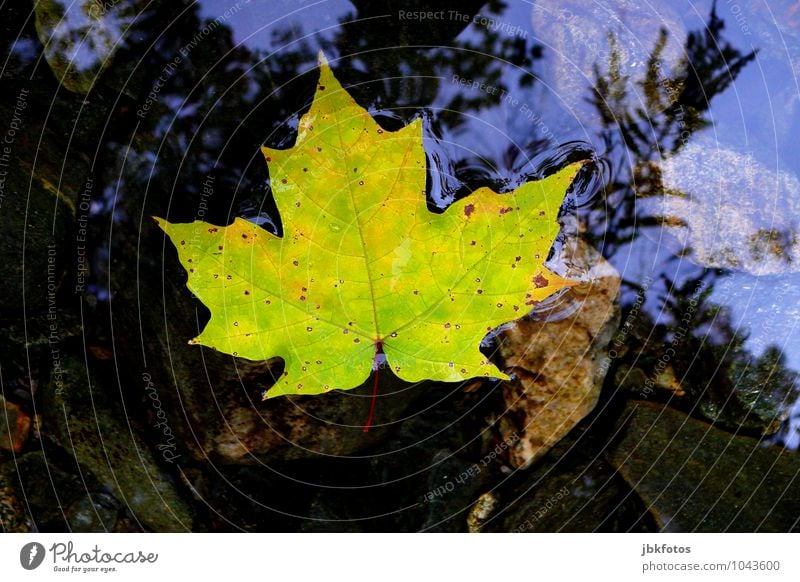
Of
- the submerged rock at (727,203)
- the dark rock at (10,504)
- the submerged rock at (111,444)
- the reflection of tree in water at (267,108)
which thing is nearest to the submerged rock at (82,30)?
the reflection of tree in water at (267,108)

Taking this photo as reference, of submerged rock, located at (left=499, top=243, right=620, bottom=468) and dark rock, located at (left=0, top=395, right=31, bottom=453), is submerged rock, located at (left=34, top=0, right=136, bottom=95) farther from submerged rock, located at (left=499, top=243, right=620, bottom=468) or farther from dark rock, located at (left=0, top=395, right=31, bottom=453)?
submerged rock, located at (left=499, top=243, right=620, bottom=468)

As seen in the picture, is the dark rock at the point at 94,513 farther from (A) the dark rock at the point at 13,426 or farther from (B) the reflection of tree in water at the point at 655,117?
(B) the reflection of tree in water at the point at 655,117

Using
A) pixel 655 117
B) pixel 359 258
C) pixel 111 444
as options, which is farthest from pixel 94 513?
pixel 655 117

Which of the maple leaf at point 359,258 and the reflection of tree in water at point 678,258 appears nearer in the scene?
the maple leaf at point 359,258

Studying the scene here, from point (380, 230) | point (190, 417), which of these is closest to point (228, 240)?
point (380, 230)

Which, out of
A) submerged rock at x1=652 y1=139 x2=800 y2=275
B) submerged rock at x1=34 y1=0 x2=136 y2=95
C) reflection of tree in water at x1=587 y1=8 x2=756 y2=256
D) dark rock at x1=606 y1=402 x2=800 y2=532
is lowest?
dark rock at x1=606 y1=402 x2=800 y2=532

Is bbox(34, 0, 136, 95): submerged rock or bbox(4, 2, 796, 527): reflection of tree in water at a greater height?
bbox(34, 0, 136, 95): submerged rock

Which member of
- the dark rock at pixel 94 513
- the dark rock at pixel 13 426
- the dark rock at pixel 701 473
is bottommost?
the dark rock at pixel 701 473

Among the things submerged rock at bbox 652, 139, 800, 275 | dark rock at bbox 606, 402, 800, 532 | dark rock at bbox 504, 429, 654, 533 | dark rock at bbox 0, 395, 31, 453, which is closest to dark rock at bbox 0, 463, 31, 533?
dark rock at bbox 0, 395, 31, 453
